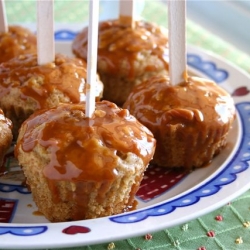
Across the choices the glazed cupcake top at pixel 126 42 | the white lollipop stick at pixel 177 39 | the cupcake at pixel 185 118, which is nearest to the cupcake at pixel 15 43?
the glazed cupcake top at pixel 126 42

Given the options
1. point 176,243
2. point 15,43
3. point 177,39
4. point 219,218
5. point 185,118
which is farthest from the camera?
point 15,43

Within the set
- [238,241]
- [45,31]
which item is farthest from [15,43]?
[238,241]

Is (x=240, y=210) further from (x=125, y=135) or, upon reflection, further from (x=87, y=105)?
(x=87, y=105)

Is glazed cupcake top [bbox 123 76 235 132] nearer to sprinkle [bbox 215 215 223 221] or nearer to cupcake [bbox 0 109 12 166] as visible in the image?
sprinkle [bbox 215 215 223 221]

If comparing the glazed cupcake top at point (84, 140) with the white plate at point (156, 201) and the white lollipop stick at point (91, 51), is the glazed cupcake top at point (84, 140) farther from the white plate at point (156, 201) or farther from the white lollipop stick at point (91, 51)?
the white plate at point (156, 201)

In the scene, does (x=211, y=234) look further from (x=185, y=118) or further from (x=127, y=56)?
(x=127, y=56)

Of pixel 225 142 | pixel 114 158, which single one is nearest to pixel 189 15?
pixel 225 142

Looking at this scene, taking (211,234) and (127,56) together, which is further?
(127,56)
